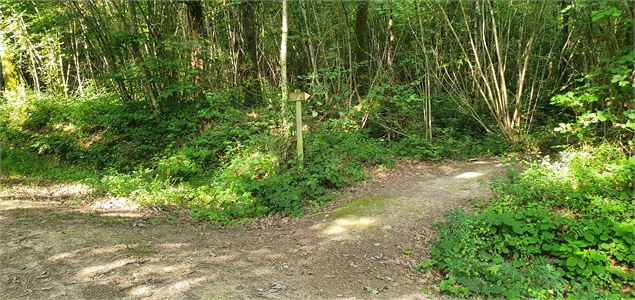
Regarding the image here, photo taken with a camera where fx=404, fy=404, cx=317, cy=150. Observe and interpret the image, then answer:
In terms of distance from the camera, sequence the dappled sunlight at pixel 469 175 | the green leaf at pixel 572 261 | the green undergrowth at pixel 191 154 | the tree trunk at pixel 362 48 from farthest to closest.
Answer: the tree trunk at pixel 362 48, the dappled sunlight at pixel 469 175, the green undergrowth at pixel 191 154, the green leaf at pixel 572 261

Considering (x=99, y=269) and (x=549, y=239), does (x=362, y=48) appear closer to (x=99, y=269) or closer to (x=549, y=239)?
(x=549, y=239)

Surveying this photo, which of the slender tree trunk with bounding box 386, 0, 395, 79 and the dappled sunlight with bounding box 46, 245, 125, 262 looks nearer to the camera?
the dappled sunlight with bounding box 46, 245, 125, 262

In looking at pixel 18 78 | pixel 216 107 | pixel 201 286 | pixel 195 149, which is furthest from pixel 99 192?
pixel 18 78

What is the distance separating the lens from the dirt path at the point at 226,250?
3.83 m

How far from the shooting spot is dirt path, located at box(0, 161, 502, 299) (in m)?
3.83

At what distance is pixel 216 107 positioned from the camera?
10.2m

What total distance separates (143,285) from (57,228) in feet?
7.08

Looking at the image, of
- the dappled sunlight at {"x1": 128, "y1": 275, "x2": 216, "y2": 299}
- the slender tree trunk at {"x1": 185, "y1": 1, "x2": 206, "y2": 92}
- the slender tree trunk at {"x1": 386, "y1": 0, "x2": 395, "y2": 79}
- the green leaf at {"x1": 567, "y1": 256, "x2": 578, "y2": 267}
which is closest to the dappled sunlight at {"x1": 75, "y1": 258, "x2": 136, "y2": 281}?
the dappled sunlight at {"x1": 128, "y1": 275, "x2": 216, "y2": 299}

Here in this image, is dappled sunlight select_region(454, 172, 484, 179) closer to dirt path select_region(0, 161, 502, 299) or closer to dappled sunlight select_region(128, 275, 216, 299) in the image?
dirt path select_region(0, 161, 502, 299)

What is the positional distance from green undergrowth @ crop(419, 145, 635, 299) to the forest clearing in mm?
25

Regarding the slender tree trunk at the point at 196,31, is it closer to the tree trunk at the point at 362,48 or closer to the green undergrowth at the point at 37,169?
the green undergrowth at the point at 37,169

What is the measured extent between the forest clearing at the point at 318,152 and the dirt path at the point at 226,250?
0.10ft

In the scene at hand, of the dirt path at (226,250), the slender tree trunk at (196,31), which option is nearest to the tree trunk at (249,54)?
the slender tree trunk at (196,31)

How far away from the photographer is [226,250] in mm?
4832
